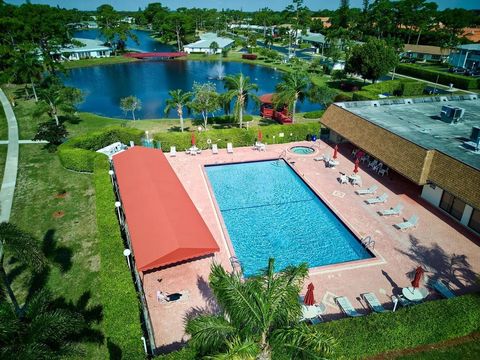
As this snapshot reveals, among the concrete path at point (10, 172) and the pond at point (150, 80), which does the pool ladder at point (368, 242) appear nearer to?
the concrete path at point (10, 172)

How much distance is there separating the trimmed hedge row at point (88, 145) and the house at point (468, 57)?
72.2m

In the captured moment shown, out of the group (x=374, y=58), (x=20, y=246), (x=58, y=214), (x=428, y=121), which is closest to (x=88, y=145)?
(x=58, y=214)

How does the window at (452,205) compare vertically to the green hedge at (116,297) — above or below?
below

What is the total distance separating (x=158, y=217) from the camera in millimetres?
17109

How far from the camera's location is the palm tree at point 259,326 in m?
7.78

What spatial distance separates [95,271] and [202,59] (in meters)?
80.9

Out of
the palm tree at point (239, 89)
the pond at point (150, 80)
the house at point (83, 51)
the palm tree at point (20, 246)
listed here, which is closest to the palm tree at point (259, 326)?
the palm tree at point (20, 246)

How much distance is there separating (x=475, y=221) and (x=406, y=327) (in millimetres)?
10877

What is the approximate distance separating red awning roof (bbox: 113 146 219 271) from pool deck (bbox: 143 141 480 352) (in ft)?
4.90

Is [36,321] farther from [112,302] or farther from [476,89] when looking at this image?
[476,89]

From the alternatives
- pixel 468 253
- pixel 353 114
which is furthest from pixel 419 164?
pixel 353 114

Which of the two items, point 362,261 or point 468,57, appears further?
point 468,57

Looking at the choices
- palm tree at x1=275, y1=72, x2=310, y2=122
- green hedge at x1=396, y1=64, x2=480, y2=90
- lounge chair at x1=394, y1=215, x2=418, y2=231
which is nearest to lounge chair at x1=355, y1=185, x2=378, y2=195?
lounge chair at x1=394, y1=215, x2=418, y2=231

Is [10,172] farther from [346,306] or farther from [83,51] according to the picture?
[83,51]
